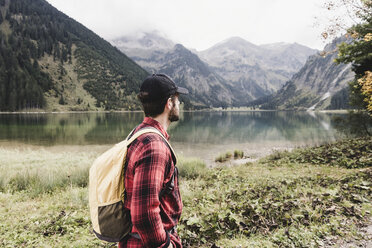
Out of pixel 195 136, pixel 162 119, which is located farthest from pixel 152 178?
pixel 195 136

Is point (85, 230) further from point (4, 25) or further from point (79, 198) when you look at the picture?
point (4, 25)

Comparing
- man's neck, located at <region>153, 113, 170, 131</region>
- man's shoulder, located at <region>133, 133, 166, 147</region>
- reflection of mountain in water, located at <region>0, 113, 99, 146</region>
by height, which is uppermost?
man's neck, located at <region>153, 113, 170, 131</region>

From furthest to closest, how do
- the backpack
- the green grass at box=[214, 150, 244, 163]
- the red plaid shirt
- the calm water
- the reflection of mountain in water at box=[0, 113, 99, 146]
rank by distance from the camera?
the reflection of mountain in water at box=[0, 113, 99, 146], the calm water, the green grass at box=[214, 150, 244, 163], the backpack, the red plaid shirt

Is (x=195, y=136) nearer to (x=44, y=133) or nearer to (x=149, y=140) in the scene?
(x=44, y=133)

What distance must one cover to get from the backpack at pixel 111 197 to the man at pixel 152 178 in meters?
0.06

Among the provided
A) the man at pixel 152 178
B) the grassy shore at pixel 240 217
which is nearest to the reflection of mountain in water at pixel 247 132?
the grassy shore at pixel 240 217

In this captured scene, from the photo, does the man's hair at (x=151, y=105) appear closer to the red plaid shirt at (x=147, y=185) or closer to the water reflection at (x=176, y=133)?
the red plaid shirt at (x=147, y=185)

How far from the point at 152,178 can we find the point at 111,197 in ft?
1.71

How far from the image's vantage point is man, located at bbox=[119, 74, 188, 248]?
6.15 ft

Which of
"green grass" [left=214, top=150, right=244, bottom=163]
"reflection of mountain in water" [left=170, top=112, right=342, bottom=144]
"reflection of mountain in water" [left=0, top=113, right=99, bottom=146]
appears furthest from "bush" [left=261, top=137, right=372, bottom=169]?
"reflection of mountain in water" [left=0, top=113, right=99, bottom=146]

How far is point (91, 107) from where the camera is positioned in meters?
171

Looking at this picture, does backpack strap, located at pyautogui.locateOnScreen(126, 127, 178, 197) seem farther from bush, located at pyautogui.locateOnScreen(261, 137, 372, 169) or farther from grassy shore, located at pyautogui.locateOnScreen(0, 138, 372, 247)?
bush, located at pyautogui.locateOnScreen(261, 137, 372, 169)

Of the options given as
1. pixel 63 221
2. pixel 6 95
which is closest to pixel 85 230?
pixel 63 221

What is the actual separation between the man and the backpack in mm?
61
